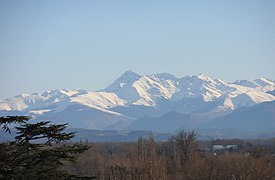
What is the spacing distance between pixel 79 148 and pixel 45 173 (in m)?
1.01

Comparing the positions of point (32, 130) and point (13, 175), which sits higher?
point (32, 130)

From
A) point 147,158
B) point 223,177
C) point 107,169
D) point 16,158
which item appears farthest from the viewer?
point 107,169

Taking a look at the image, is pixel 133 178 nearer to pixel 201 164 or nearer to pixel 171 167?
pixel 201 164

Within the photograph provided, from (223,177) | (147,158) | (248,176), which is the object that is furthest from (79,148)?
(223,177)

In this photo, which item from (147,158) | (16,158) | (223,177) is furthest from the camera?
(223,177)

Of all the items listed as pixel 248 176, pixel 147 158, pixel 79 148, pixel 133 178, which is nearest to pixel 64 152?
pixel 79 148

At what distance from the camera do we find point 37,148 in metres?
10.6

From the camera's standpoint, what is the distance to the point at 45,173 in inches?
392

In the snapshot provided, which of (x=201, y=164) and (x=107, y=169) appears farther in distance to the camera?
(x=107, y=169)

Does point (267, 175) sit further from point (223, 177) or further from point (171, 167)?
point (171, 167)

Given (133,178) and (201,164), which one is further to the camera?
(201,164)

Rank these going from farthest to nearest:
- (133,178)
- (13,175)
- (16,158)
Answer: (133,178) < (16,158) < (13,175)

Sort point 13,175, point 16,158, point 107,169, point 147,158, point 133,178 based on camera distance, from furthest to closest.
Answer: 1. point 107,169
2. point 147,158
3. point 133,178
4. point 16,158
5. point 13,175

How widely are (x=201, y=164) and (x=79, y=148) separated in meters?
40.6
